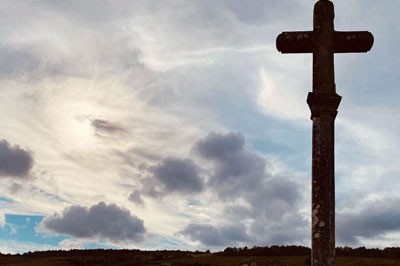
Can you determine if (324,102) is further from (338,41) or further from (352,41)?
(352,41)

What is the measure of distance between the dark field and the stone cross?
2121 inches

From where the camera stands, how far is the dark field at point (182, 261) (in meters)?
65.7

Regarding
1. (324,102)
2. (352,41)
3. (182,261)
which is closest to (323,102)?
(324,102)

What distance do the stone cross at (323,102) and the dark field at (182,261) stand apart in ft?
177

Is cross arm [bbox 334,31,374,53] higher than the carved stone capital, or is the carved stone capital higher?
cross arm [bbox 334,31,374,53]

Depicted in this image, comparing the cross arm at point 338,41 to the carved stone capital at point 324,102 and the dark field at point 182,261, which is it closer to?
the carved stone capital at point 324,102

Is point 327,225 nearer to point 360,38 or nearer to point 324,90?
point 324,90

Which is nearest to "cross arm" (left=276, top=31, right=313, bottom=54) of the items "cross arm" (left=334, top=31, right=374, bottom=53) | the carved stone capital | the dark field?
"cross arm" (left=334, top=31, right=374, bottom=53)

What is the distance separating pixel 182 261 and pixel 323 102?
233ft

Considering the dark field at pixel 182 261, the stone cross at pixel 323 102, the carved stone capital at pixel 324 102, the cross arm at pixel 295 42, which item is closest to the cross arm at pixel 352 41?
the stone cross at pixel 323 102

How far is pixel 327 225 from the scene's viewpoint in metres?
11.5

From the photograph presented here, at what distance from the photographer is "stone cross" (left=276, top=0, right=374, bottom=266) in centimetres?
1153

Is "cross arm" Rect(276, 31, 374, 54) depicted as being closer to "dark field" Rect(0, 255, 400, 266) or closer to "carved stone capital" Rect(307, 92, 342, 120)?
"carved stone capital" Rect(307, 92, 342, 120)

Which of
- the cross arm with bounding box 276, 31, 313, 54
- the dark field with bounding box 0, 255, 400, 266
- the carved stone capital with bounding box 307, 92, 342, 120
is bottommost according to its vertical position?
the dark field with bounding box 0, 255, 400, 266
